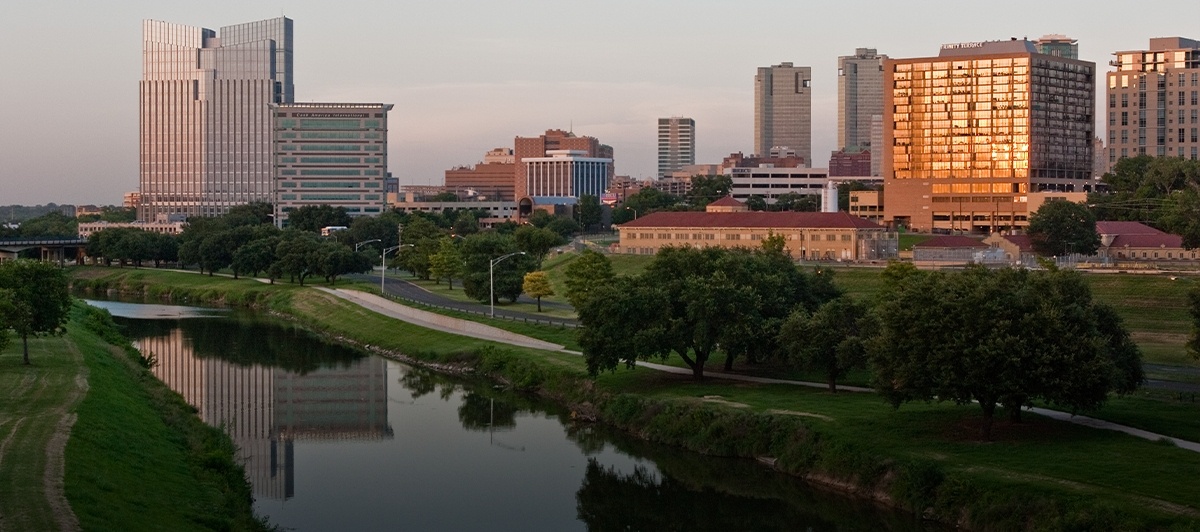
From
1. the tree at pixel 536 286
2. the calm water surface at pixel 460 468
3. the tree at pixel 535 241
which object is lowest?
the calm water surface at pixel 460 468

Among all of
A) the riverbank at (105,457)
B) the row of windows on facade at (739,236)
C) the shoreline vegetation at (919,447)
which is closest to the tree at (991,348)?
the shoreline vegetation at (919,447)

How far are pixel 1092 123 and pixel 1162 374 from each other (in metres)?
145

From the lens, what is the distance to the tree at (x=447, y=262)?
12162 centimetres

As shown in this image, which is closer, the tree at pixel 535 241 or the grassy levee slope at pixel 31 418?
the grassy levee slope at pixel 31 418

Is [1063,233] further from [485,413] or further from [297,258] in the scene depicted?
[485,413]

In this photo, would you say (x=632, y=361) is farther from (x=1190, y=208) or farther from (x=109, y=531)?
(x=1190, y=208)

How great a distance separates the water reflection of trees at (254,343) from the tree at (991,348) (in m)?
42.4

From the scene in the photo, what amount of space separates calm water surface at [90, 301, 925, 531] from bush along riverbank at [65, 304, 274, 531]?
1.78 meters

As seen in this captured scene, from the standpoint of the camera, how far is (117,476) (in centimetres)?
3903

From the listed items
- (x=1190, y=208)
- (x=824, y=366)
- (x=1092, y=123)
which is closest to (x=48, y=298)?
(x=824, y=366)

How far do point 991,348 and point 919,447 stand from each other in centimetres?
426

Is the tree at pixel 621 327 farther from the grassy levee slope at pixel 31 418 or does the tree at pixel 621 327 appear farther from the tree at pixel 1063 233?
the tree at pixel 1063 233

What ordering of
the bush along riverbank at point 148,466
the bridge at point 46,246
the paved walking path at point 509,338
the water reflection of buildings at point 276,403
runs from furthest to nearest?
the bridge at point 46,246 < the water reflection of buildings at point 276,403 < the paved walking path at point 509,338 < the bush along riverbank at point 148,466

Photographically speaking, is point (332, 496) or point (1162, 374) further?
point (1162, 374)
